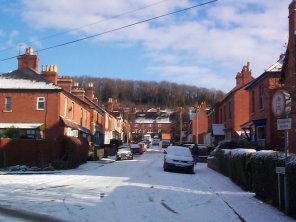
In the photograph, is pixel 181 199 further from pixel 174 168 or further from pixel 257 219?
pixel 174 168

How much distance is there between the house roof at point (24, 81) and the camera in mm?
42344

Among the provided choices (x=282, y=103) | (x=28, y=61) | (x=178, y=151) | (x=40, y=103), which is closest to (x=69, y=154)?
(x=178, y=151)

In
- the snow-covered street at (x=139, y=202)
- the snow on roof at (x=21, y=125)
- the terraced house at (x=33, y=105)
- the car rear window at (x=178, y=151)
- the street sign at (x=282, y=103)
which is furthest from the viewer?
the terraced house at (x=33, y=105)

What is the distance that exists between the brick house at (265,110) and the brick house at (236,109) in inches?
304

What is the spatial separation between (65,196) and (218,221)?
6.11m

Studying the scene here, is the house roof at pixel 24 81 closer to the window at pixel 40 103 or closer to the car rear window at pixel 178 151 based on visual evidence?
the window at pixel 40 103

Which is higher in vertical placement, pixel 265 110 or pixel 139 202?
pixel 265 110

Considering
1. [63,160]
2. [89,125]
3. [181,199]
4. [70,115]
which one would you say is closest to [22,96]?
[70,115]

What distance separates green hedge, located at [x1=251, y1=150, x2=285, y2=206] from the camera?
44.0 feet

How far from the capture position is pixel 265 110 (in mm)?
34188

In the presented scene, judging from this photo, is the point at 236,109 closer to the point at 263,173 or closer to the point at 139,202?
the point at 263,173

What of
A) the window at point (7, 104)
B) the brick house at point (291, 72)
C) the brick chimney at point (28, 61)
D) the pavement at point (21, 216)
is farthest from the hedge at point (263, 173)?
the brick chimney at point (28, 61)

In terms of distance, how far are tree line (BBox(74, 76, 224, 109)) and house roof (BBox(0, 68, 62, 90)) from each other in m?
101

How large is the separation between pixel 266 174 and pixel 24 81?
33063 mm
